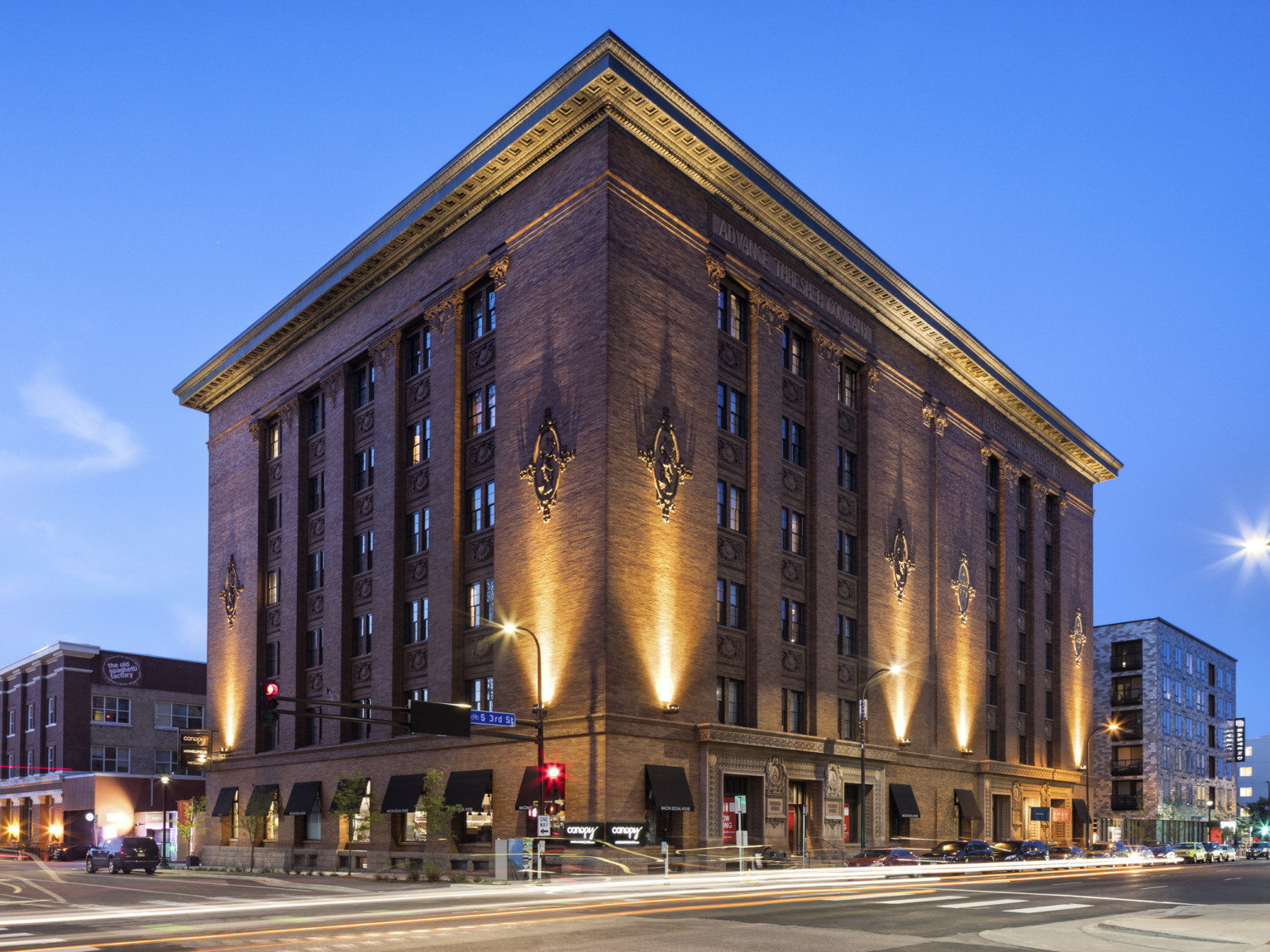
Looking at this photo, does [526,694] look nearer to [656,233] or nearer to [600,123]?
[656,233]

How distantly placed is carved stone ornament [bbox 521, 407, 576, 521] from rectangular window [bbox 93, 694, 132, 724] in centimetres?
6446

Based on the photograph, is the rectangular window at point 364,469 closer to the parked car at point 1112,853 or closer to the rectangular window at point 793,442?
the rectangular window at point 793,442

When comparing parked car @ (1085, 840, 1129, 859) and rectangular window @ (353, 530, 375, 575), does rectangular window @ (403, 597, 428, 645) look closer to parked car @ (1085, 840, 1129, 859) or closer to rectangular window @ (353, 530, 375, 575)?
rectangular window @ (353, 530, 375, 575)

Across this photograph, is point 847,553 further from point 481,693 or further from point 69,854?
point 69,854

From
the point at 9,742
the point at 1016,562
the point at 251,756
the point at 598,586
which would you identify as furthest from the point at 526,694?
the point at 9,742

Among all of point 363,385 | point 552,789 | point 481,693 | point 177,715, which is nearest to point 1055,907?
point 552,789

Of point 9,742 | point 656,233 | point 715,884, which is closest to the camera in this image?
point 715,884

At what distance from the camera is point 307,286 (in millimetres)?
64438

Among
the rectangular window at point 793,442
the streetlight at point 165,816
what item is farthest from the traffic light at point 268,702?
the streetlight at point 165,816

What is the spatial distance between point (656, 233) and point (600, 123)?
16.3ft

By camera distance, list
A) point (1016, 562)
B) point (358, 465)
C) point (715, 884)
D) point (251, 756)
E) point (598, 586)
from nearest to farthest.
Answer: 1. point (715, 884)
2. point (598, 586)
3. point (358, 465)
4. point (251, 756)
5. point (1016, 562)

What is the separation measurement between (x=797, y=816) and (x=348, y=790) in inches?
811

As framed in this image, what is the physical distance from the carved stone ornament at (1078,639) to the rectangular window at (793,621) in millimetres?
39475

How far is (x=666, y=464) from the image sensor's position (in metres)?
47.5
